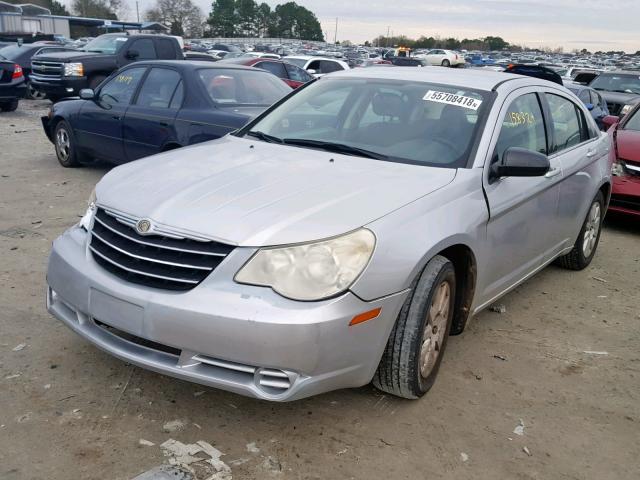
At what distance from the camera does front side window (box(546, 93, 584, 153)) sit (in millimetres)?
4656

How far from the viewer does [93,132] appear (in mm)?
8125

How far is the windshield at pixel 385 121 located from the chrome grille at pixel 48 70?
13.1 metres

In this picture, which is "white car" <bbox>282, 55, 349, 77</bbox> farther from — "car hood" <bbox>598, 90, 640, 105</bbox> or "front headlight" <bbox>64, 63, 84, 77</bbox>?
"car hood" <bbox>598, 90, 640, 105</bbox>

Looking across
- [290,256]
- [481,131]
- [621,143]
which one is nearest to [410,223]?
[290,256]

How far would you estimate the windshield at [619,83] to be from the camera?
16109 millimetres

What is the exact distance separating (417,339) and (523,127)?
1.87 m

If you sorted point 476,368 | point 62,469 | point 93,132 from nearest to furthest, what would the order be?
point 62,469 < point 476,368 < point 93,132

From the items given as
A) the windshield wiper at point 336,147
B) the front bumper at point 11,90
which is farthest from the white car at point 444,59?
the windshield wiper at point 336,147

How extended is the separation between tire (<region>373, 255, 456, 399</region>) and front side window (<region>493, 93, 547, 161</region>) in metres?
0.95

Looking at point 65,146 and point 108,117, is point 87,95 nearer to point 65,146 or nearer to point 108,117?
point 108,117

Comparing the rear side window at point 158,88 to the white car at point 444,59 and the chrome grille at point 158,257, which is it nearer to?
the chrome grille at point 158,257

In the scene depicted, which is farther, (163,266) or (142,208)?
(142,208)

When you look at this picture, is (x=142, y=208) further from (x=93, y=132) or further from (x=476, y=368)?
(x=93, y=132)

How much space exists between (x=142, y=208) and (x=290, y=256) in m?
0.79
